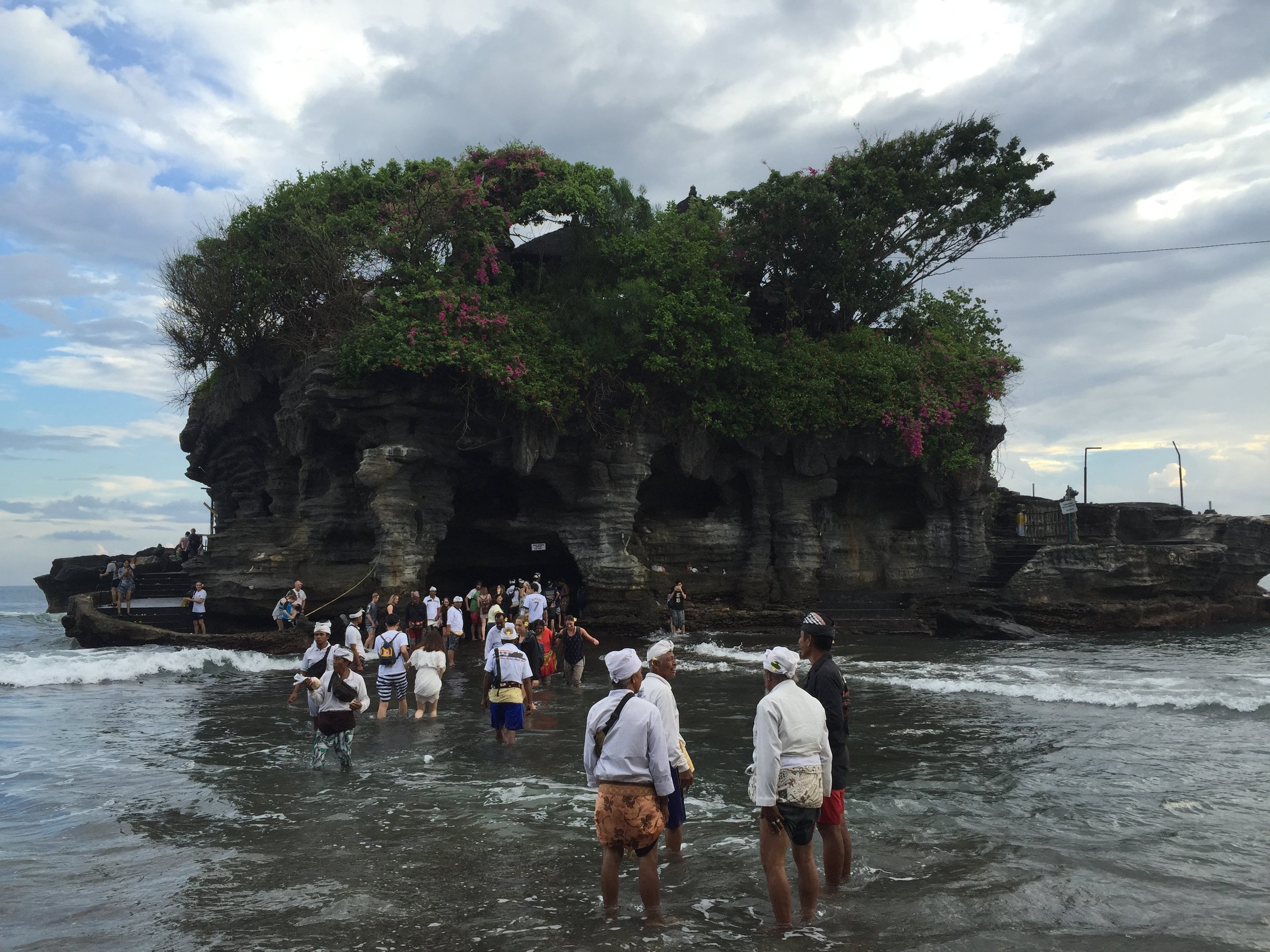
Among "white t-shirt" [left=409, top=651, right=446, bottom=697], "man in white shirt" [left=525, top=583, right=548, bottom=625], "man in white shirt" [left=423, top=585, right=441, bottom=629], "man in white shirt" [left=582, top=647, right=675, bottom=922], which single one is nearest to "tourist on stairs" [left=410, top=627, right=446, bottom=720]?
"white t-shirt" [left=409, top=651, right=446, bottom=697]

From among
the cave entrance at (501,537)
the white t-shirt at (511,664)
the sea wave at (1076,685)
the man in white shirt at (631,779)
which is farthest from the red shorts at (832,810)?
the cave entrance at (501,537)

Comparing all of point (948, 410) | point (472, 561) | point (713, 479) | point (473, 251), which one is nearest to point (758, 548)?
point (713, 479)

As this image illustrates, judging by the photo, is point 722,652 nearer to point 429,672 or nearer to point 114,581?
point 429,672

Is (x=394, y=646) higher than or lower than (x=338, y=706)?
higher

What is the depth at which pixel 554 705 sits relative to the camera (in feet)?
47.9

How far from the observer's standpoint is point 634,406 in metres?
25.8

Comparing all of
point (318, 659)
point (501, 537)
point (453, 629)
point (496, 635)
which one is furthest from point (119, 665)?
point (496, 635)

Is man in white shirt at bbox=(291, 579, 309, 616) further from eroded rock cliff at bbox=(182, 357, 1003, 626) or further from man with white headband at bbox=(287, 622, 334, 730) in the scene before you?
man with white headband at bbox=(287, 622, 334, 730)

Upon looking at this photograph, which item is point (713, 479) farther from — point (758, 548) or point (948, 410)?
point (948, 410)

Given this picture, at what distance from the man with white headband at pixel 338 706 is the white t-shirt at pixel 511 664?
70.9 inches

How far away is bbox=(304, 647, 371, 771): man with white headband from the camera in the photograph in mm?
9570

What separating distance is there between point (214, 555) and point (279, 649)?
3.76 meters

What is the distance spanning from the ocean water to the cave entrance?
12.4 metres

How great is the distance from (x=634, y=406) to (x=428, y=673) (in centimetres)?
1388
